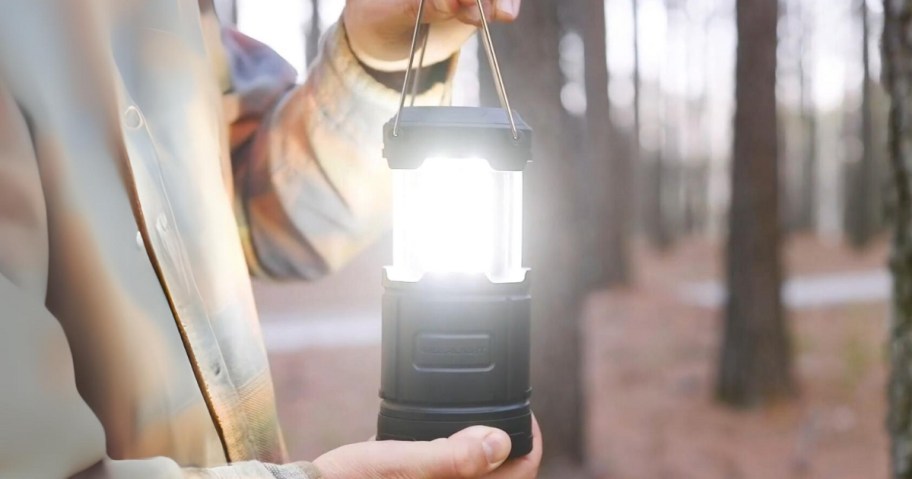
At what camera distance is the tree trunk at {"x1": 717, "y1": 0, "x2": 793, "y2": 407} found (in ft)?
26.0

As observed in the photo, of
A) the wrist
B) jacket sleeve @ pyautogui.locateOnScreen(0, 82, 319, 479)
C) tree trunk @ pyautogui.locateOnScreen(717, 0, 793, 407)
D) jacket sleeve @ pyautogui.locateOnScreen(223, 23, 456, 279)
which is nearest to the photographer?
jacket sleeve @ pyautogui.locateOnScreen(0, 82, 319, 479)

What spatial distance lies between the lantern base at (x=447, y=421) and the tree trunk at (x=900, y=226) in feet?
6.86

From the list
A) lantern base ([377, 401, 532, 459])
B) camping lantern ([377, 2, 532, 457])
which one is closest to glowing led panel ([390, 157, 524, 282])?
camping lantern ([377, 2, 532, 457])


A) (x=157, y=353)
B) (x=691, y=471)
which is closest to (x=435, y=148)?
(x=157, y=353)

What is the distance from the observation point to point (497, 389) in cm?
136

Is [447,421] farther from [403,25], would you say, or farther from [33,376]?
[403,25]

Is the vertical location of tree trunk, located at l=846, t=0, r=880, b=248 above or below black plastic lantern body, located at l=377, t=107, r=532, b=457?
above

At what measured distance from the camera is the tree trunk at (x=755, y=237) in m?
7.91

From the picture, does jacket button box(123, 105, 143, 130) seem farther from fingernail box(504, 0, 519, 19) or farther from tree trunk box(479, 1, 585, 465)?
tree trunk box(479, 1, 585, 465)

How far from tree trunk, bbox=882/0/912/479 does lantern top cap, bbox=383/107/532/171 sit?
200 centimetres

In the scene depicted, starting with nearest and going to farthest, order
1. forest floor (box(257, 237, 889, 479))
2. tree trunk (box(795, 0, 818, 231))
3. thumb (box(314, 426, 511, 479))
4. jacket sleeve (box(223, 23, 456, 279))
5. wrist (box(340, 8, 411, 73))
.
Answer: thumb (box(314, 426, 511, 479))
wrist (box(340, 8, 411, 73))
jacket sleeve (box(223, 23, 456, 279))
forest floor (box(257, 237, 889, 479))
tree trunk (box(795, 0, 818, 231))

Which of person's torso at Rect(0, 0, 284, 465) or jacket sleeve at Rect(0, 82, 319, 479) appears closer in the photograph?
jacket sleeve at Rect(0, 82, 319, 479)

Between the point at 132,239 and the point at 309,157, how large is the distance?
54 cm

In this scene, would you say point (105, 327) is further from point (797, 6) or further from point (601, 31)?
point (797, 6)
